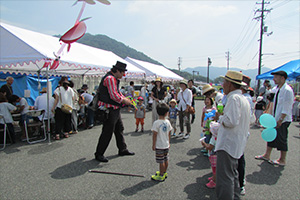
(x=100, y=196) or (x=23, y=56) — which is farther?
(x=23, y=56)

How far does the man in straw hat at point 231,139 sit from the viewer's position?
200 centimetres

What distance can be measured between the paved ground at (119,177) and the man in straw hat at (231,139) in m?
0.83

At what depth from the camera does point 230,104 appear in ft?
6.63

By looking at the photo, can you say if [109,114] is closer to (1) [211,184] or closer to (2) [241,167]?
(1) [211,184]

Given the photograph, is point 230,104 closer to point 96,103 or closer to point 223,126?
point 223,126

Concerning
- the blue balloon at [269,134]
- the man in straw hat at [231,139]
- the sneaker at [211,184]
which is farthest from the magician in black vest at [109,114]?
the blue balloon at [269,134]

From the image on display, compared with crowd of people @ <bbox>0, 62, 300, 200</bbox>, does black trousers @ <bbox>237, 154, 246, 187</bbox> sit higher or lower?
lower

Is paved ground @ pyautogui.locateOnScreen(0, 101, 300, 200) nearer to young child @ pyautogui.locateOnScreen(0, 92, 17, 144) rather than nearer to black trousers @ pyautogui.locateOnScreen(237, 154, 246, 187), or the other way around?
black trousers @ pyautogui.locateOnScreen(237, 154, 246, 187)

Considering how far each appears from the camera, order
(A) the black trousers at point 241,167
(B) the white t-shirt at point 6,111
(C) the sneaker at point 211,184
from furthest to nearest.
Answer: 1. (B) the white t-shirt at point 6,111
2. (C) the sneaker at point 211,184
3. (A) the black trousers at point 241,167

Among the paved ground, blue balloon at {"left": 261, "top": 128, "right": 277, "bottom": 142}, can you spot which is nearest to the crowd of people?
the paved ground

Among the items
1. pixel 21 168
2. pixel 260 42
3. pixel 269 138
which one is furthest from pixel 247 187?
pixel 260 42

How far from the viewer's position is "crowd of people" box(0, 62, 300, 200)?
2064 mm

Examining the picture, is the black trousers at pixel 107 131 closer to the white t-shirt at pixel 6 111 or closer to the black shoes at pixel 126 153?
the black shoes at pixel 126 153

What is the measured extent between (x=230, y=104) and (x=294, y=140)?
5.77m
